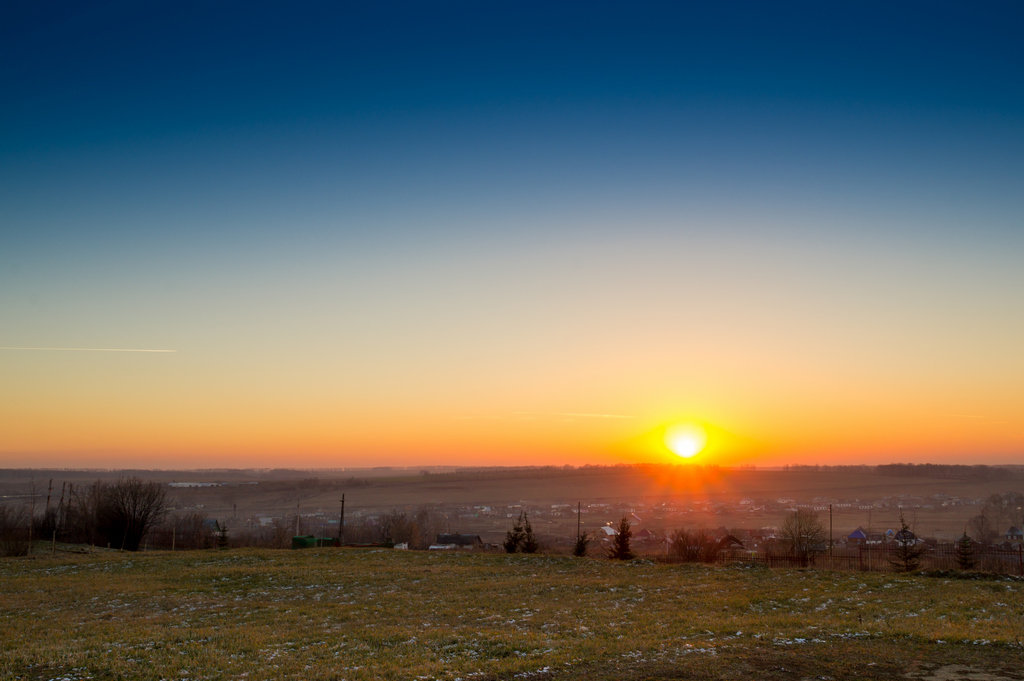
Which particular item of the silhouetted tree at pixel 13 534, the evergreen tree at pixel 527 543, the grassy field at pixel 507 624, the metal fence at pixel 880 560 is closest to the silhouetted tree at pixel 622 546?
the evergreen tree at pixel 527 543

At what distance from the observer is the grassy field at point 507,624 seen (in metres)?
12.2

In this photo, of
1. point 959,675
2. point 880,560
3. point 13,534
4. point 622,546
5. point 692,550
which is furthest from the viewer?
point 13,534

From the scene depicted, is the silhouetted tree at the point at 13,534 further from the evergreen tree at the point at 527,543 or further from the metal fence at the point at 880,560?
→ the metal fence at the point at 880,560

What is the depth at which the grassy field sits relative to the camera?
→ 1221 cm

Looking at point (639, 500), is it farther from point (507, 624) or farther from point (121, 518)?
point (507, 624)

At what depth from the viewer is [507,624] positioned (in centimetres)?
1738

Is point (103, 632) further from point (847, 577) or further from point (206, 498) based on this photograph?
point (206, 498)

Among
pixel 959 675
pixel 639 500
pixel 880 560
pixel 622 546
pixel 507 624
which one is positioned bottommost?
pixel 639 500

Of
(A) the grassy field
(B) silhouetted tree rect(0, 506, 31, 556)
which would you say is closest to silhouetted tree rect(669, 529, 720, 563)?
(A) the grassy field

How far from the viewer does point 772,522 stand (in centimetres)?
12056

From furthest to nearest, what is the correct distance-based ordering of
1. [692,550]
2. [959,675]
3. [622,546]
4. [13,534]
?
[13,534] < [622,546] < [692,550] < [959,675]

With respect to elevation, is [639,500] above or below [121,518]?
below

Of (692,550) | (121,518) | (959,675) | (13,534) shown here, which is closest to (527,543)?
(692,550)

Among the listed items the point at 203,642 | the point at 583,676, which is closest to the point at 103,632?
the point at 203,642
